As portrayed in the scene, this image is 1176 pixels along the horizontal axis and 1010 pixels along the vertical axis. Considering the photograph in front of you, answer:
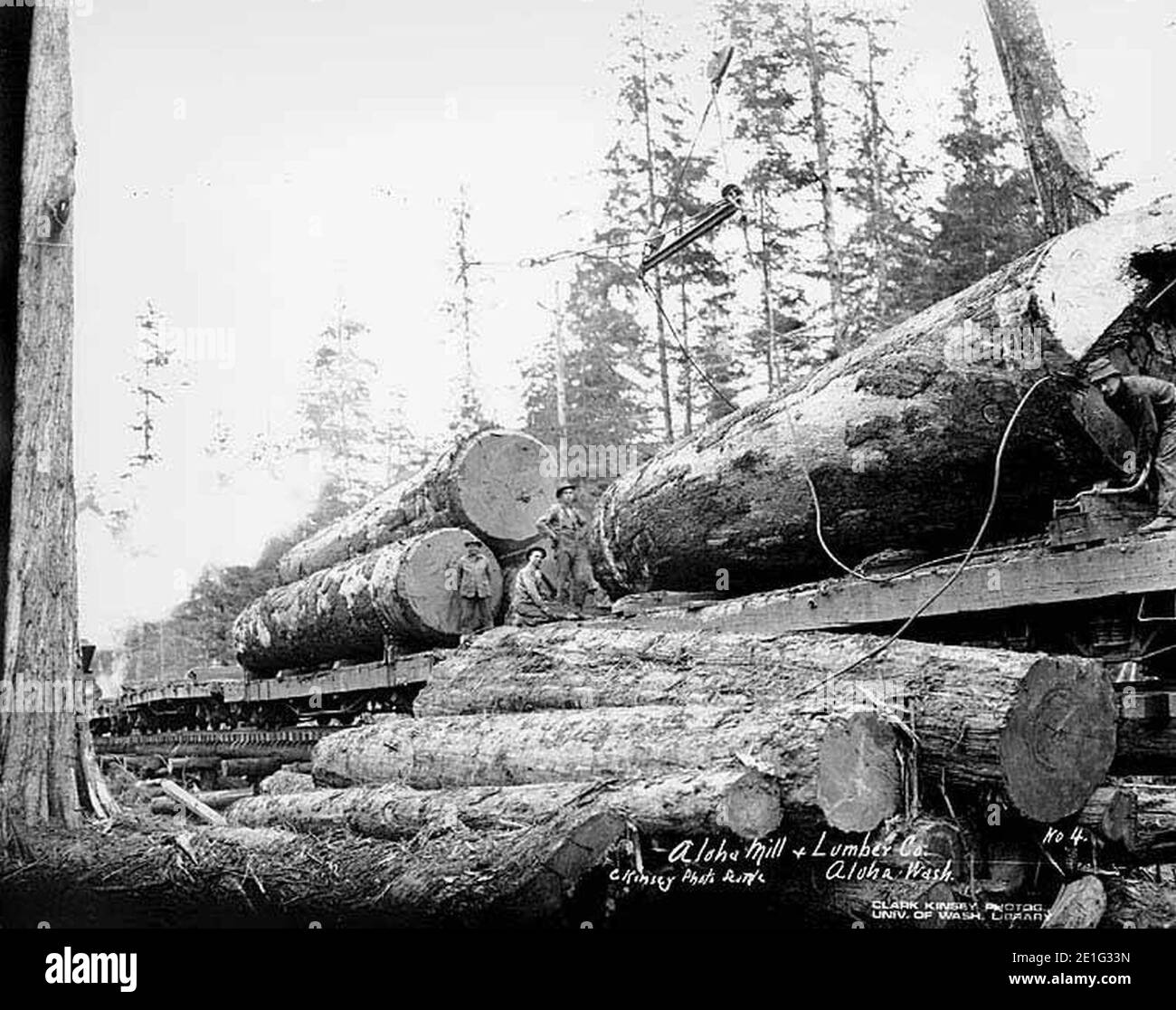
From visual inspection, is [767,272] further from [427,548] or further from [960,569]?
[960,569]

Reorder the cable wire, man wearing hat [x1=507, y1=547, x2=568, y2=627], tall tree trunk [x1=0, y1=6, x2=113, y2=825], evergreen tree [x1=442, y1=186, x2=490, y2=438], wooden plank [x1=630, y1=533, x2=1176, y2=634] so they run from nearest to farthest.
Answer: the cable wire < wooden plank [x1=630, y1=533, x2=1176, y2=634] < tall tree trunk [x1=0, y1=6, x2=113, y2=825] < man wearing hat [x1=507, y1=547, x2=568, y2=627] < evergreen tree [x1=442, y1=186, x2=490, y2=438]

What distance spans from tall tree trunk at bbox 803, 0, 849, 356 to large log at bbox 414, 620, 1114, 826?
753cm

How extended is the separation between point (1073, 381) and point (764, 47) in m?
6.28

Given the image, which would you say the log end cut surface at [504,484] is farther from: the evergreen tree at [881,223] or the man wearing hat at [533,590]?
the evergreen tree at [881,223]

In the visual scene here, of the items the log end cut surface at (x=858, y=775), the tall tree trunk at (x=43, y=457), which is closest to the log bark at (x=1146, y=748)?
the log end cut surface at (x=858, y=775)

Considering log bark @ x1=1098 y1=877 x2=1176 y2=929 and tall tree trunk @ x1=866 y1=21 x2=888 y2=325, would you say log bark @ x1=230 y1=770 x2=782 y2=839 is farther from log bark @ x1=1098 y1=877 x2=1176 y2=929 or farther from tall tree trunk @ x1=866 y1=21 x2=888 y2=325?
tall tree trunk @ x1=866 y1=21 x2=888 y2=325

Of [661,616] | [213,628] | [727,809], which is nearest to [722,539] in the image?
[661,616]

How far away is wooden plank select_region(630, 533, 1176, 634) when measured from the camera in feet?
16.3

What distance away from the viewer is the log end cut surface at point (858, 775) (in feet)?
13.1

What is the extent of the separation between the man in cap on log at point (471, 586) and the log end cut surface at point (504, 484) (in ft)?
0.95

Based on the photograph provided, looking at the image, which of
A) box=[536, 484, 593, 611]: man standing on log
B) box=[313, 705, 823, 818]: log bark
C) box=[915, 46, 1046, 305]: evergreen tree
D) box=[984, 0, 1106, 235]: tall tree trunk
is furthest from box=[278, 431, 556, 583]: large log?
box=[915, 46, 1046, 305]: evergreen tree

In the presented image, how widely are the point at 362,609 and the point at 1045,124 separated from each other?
614 centimetres
